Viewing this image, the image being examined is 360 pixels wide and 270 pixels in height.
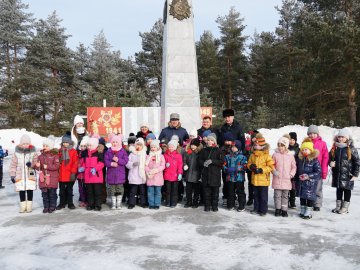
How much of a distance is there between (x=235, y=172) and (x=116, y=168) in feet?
6.47

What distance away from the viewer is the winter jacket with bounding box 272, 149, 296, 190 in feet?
17.0

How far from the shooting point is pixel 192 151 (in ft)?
19.4

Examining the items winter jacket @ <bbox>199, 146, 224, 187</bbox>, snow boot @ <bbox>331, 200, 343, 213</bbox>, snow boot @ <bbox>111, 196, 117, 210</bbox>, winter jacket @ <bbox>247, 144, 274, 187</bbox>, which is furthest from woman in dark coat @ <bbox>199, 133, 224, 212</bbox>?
snow boot @ <bbox>331, 200, 343, 213</bbox>

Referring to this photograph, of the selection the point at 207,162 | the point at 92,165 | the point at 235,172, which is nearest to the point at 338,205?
the point at 235,172

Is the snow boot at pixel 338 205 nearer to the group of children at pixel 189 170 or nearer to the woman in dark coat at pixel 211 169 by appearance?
the group of children at pixel 189 170

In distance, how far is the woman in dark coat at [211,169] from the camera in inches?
216

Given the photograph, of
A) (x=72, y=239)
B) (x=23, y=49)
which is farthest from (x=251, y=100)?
(x=72, y=239)

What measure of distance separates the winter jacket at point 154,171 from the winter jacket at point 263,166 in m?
1.48

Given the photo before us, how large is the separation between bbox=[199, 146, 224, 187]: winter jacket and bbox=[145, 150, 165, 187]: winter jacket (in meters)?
0.70

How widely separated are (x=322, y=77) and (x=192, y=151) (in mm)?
16145

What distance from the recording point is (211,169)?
5.52m

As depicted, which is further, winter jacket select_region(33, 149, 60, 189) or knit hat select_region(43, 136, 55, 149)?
knit hat select_region(43, 136, 55, 149)

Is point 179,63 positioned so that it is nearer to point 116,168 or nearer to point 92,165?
point 116,168

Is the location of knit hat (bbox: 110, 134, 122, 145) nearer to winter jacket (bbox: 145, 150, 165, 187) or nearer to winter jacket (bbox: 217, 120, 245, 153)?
winter jacket (bbox: 145, 150, 165, 187)
